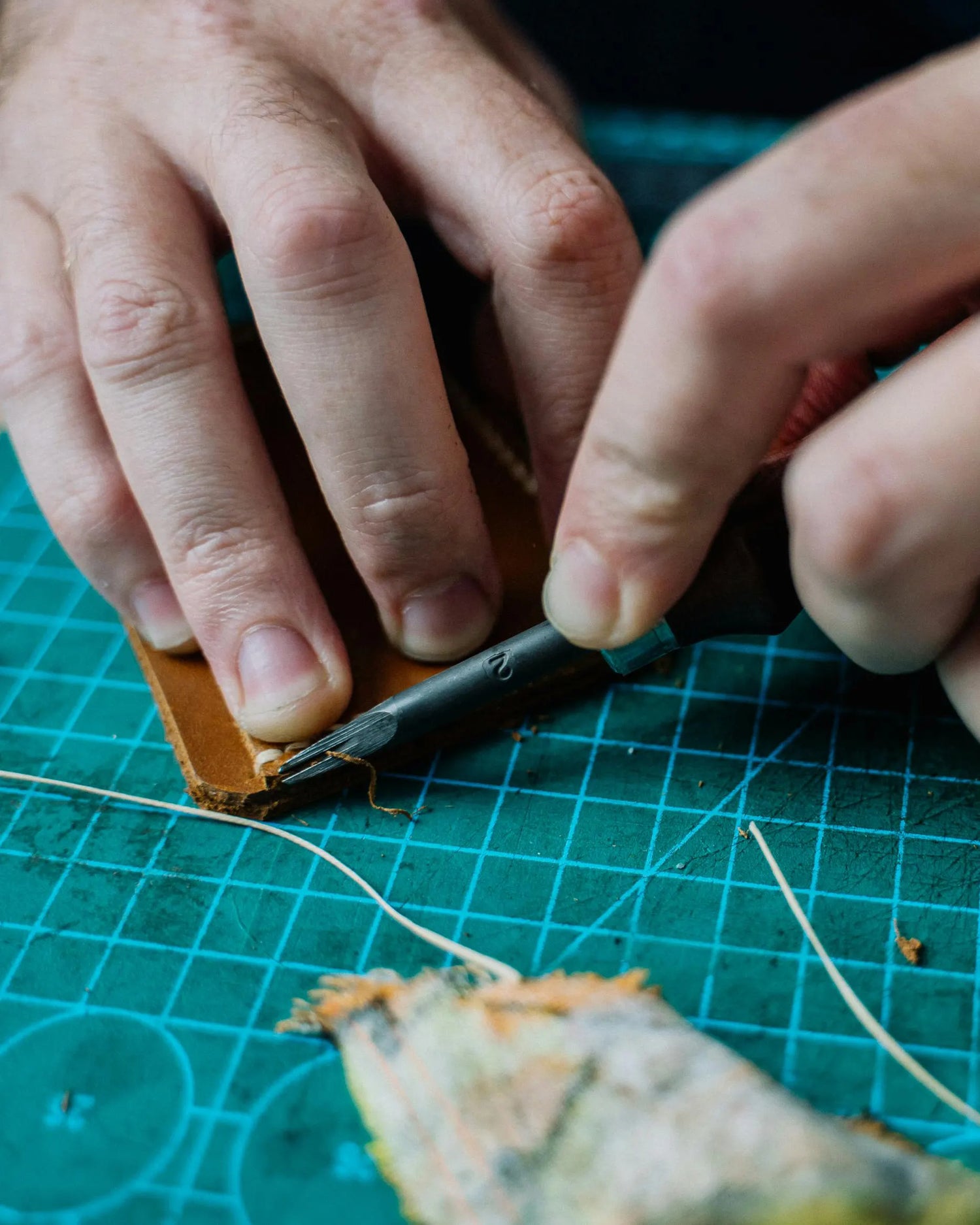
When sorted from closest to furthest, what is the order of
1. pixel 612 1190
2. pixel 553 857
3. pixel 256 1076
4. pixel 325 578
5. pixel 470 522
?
pixel 612 1190 → pixel 256 1076 → pixel 553 857 → pixel 470 522 → pixel 325 578

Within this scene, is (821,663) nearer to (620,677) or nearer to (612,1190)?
(620,677)

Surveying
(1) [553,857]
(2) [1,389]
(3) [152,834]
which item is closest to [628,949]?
(1) [553,857]

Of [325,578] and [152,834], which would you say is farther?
[325,578]

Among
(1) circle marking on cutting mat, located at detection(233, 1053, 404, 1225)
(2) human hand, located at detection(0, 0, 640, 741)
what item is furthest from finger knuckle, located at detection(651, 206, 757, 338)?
(1) circle marking on cutting mat, located at detection(233, 1053, 404, 1225)

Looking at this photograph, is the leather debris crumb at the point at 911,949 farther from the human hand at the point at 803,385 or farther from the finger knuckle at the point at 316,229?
the finger knuckle at the point at 316,229

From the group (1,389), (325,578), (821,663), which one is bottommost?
(821,663)

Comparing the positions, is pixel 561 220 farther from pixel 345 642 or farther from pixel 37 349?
pixel 37 349
